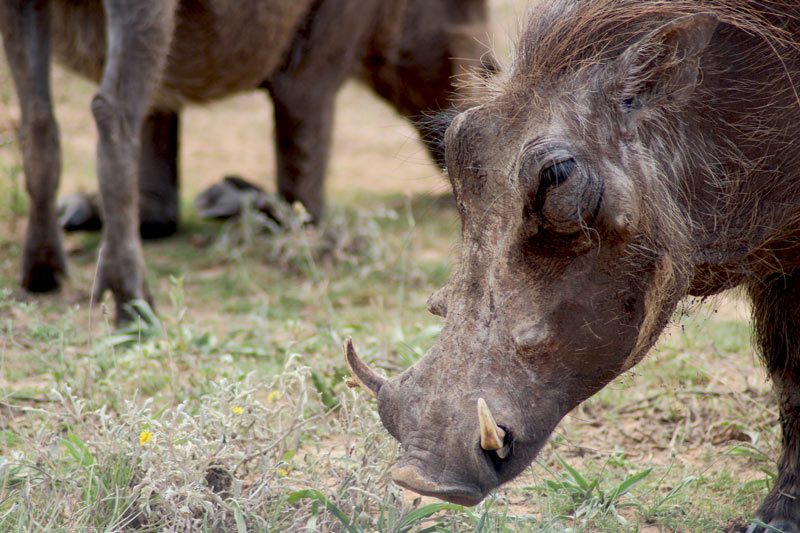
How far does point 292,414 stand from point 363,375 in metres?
0.46

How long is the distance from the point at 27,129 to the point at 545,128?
2759 millimetres

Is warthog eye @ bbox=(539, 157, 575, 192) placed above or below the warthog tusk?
above

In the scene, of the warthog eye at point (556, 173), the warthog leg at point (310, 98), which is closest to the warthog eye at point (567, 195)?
the warthog eye at point (556, 173)

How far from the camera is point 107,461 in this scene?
1963mm

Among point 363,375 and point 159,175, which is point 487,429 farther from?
point 159,175

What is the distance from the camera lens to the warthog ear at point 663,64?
5.56ft

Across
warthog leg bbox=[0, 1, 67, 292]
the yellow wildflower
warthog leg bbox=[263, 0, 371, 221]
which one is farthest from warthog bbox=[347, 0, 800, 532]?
warthog leg bbox=[263, 0, 371, 221]

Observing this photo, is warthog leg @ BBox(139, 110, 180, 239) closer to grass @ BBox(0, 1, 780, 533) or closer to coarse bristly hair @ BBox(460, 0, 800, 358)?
grass @ BBox(0, 1, 780, 533)

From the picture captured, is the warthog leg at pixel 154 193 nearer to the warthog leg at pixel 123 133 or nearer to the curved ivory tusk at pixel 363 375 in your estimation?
the warthog leg at pixel 123 133

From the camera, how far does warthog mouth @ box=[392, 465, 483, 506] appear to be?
1549mm

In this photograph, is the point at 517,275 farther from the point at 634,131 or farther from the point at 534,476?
the point at 534,476

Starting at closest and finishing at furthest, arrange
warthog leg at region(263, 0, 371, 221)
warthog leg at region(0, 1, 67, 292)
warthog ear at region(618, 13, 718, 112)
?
1. warthog ear at region(618, 13, 718, 112)
2. warthog leg at region(0, 1, 67, 292)
3. warthog leg at region(263, 0, 371, 221)

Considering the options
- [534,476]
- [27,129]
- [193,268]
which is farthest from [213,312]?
[534,476]

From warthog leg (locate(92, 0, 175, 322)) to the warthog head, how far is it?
183cm
